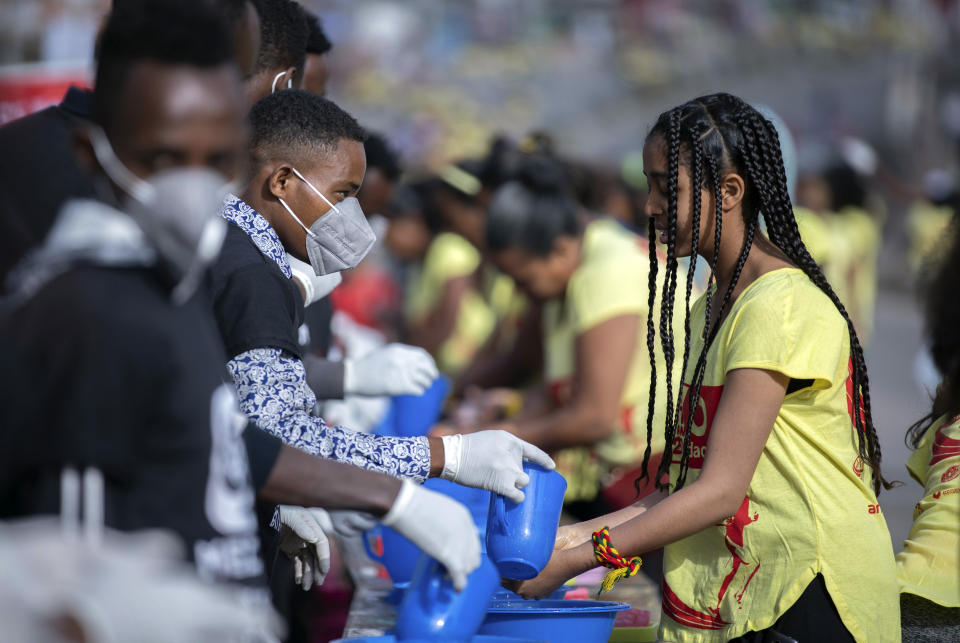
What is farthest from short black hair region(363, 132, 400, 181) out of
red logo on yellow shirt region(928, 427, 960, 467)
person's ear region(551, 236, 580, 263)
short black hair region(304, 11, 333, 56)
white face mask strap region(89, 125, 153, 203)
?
white face mask strap region(89, 125, 153, 203)

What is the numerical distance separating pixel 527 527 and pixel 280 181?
92 cm

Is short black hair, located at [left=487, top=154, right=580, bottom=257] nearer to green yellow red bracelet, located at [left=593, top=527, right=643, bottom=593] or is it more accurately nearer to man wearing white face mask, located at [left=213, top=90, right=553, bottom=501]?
man wearing white face mask, located at [left=213, top=90, right=553, bottom=501]

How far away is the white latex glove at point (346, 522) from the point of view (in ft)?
8.18

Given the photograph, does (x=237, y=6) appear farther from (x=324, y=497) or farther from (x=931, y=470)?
(x=931, y=470)

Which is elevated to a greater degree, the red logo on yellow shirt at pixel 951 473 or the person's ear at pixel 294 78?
the person's ear at pixel 294 78

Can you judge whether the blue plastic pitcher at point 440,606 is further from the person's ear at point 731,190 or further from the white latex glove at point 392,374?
the white latex glove at point 392,374

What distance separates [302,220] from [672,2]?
78.2 feet

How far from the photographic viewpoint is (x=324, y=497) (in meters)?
1.84

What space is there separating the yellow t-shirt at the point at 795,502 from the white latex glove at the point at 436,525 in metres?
0.60

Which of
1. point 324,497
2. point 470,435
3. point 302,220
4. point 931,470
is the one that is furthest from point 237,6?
point 931,470

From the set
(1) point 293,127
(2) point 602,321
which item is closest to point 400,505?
(1) point 293,127

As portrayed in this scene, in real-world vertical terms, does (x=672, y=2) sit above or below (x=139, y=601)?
below

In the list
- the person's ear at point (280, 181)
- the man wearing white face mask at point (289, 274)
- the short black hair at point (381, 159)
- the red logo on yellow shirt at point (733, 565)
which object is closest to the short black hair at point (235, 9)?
the man wearing white face mask at point (289, 274)

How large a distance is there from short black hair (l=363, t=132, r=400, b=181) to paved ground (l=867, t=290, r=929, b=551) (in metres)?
2.31
